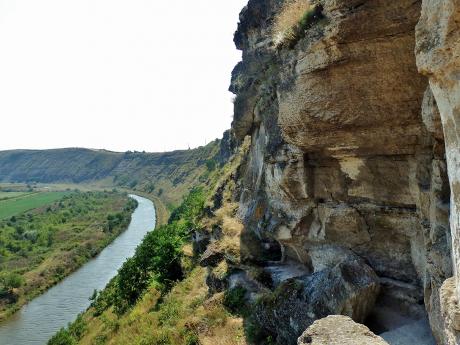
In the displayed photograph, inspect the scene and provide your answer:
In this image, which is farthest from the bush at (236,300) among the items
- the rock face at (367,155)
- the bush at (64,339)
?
the bush at (64,339)

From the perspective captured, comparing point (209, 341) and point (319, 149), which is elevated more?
point (319, 149)

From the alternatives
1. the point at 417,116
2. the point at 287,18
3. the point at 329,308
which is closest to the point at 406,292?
the point at 329,308

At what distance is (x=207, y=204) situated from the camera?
30.3 m

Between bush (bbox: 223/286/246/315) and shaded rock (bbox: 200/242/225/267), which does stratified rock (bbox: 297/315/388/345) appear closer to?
bush (bbox: 223/286/246/315)

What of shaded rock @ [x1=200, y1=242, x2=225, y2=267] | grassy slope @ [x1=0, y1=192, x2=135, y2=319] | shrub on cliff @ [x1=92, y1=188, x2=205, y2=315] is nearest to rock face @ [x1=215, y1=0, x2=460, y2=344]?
shaded rock @ [x1=200, y1=242, x2=225, y2=267]

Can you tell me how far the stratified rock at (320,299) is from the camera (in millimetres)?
10070

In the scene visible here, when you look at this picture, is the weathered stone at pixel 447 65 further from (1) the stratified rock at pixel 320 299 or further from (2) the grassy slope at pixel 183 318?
(2) the grassy slope at pixel 183 318

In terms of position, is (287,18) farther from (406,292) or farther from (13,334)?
(13,334)

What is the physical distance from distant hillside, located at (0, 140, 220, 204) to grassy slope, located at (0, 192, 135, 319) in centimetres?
1780

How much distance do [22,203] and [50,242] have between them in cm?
5987

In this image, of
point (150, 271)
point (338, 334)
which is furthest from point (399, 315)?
point (150, 271)

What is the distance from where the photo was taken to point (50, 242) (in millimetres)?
60750

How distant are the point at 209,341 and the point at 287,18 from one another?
10.2 m

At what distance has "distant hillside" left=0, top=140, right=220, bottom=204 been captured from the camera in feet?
341
